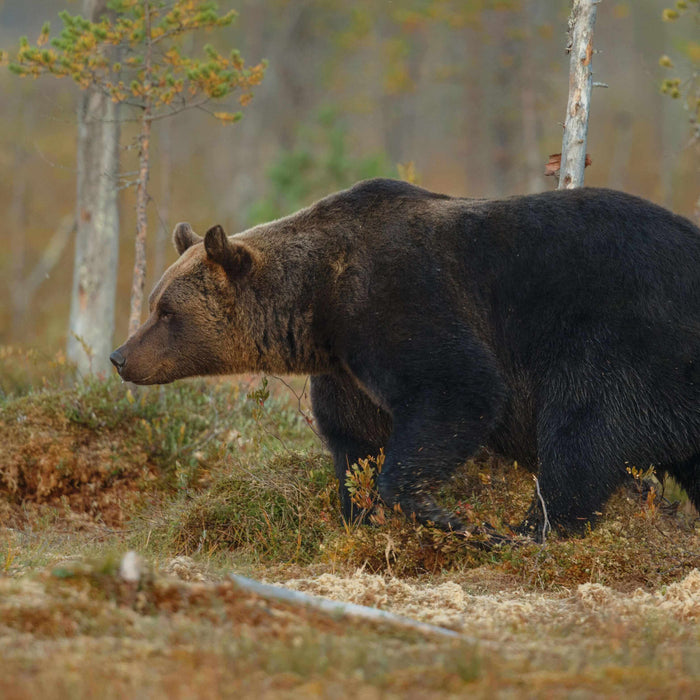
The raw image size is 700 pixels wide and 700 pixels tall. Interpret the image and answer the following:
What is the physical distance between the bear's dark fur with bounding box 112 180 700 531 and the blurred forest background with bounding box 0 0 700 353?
1204cm

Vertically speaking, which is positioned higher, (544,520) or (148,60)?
(148,60)

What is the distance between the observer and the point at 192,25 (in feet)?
31.5

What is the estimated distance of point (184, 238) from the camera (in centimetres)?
702

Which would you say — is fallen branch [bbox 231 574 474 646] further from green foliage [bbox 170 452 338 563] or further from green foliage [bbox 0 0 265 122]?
green foliage [bbox 0 0 265 122]

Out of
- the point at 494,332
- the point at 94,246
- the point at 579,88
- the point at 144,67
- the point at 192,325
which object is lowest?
the point at 192,325

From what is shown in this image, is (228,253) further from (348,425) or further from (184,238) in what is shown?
(348,425)

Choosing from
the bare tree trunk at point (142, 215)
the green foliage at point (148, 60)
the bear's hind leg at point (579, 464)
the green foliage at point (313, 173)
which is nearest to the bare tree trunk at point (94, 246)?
the green foliage at point (148, 60)

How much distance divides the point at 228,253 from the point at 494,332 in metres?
1.82

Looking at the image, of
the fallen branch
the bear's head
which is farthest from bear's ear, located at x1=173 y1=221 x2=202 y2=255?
the fallen branch

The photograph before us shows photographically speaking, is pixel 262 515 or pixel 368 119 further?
pixel 368 119

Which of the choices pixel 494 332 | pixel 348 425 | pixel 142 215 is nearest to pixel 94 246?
pixel 142 215

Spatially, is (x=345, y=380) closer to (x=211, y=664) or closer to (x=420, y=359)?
(x=420, y=359)

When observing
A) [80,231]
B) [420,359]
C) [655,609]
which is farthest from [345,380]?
[80,231]

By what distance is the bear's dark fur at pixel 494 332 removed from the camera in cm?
549
